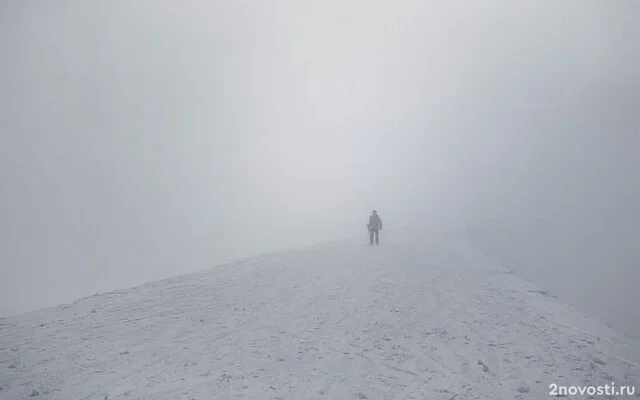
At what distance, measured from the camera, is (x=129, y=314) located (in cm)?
1427

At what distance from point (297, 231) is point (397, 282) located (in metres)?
112

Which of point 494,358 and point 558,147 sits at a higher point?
point 558,147

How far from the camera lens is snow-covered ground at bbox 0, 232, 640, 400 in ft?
31.4

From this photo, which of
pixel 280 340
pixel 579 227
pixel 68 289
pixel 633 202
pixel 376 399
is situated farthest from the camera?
pixel 68 289

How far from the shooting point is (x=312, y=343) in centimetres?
1182

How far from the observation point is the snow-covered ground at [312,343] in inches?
377

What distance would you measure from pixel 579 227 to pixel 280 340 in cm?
7264

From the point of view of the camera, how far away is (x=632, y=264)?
43906 millimetres

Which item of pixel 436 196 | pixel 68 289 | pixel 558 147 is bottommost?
pixel 68 289

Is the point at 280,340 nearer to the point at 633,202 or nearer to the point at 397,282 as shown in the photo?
the point at 397,282

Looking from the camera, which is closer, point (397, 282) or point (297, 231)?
point (397, 282)

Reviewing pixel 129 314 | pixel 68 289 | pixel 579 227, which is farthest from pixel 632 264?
pixel 68 289

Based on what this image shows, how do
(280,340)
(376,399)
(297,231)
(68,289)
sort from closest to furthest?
1. (376,399)
2. (280,340)
3. (68,289)
4. (297,231)

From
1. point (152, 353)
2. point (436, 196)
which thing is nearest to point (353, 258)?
point (152, 353)
